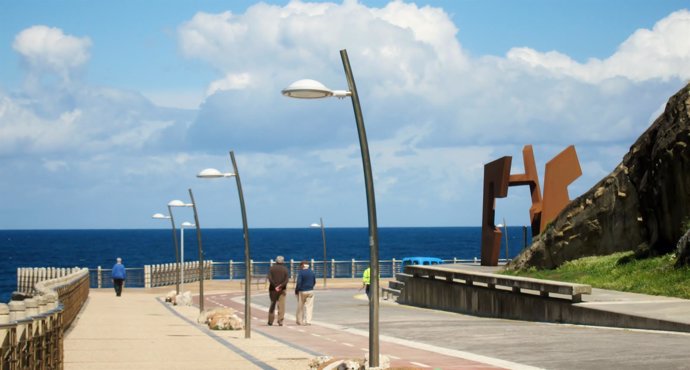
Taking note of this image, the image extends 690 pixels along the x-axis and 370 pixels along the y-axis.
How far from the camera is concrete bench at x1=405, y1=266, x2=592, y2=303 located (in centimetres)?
2481

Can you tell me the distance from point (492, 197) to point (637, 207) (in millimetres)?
8328

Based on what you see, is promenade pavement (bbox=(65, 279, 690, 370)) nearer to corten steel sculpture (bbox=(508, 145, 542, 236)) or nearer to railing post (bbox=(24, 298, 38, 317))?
railing post (bbox=(24, 298, 38, 317))

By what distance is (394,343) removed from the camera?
2094 centimetres

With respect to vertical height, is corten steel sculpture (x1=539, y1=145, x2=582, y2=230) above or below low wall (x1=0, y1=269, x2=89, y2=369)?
above

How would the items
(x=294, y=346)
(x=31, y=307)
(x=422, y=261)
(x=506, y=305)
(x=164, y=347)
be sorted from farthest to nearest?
1. (x=422, y=261)
2. (x=506, y=305)
3. (x=294, y=346)
4. (x=164, y=347)
5. (x=31, y=307)

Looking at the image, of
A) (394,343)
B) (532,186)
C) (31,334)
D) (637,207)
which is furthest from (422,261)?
(31,334)

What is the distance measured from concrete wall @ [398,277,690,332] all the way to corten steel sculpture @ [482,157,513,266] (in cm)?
504

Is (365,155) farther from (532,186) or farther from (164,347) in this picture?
(532,186)

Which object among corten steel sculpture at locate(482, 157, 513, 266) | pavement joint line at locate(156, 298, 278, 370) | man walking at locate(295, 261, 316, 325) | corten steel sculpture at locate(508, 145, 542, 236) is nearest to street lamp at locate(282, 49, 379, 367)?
pavement joint line at locate(156, 298, 278, 370)

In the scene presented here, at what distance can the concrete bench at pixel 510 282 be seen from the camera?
24.8 meters

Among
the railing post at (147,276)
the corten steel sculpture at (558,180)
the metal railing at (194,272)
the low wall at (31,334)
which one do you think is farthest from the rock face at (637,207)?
the railing post at (147,276)

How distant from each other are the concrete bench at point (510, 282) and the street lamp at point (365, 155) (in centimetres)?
1140

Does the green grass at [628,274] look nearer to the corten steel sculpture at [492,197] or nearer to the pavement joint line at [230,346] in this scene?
the corten steel sculpture at [492,197]

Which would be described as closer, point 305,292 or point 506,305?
point 305,292
